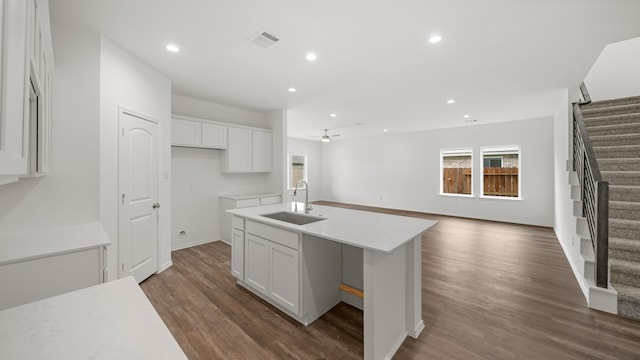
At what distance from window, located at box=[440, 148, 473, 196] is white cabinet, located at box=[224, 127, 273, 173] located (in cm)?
525

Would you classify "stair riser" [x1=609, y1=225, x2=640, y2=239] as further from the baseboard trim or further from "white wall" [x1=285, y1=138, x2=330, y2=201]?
"white wall" [x1=285, y1=138, x2=330, y2=201]

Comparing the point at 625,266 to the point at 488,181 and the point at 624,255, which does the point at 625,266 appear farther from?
the point at 488,181

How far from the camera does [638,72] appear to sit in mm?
4207

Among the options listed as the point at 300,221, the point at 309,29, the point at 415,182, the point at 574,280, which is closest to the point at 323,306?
the point at 300,221

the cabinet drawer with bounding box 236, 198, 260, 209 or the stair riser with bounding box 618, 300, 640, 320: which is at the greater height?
the cabinet drawer with bounding box 236, 198, 260, 209

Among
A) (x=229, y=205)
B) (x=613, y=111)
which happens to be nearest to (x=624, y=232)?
(x=613, y=111)

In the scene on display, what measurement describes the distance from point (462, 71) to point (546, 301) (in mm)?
2818

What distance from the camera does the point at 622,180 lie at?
3131 millimetres

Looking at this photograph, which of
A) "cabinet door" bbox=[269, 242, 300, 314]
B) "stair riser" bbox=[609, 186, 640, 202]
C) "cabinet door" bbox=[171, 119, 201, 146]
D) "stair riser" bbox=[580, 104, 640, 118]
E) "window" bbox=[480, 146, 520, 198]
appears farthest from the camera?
"window" bbox=[480, 146, 520, 198]

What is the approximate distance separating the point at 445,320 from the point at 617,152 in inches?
143

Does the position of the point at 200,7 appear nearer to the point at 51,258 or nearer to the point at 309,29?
the point at 309,29

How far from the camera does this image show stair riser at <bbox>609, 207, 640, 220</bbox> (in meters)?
2.86

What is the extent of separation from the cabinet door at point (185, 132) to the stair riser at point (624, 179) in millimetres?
6008

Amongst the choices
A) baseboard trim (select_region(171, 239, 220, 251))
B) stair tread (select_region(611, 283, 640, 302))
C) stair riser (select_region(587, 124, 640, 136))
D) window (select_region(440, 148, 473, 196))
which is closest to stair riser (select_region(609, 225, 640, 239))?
stair tread (select_region(611, 283, 640, 302))
